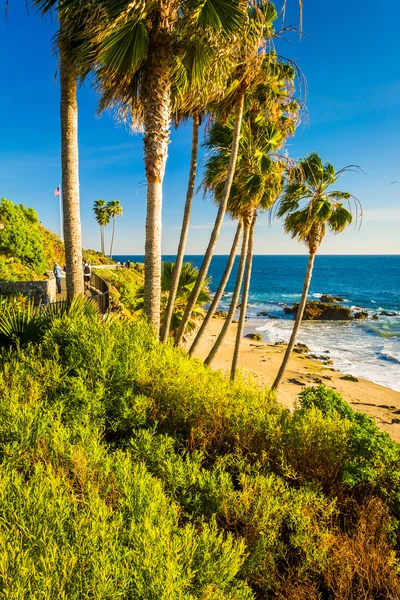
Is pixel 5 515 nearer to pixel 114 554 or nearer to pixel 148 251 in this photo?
pixel 114 554

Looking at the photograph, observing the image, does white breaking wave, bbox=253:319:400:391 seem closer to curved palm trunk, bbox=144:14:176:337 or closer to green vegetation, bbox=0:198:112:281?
curved palm trunk, bbox=144:14:176:337

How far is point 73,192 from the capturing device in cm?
816

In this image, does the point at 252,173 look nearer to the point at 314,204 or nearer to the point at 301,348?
the point at 314,204

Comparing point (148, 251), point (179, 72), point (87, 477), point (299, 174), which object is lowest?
point (87, 477)

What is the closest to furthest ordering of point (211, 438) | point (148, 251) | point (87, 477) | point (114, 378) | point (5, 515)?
point (5, 515) < point (87, 477) < point (211, 438) < point (114, 378) < point (148, 251)

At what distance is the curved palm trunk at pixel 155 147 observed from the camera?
7449 millimetres

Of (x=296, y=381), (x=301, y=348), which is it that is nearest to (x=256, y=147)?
(x=296, y=381)

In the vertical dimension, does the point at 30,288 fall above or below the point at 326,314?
above

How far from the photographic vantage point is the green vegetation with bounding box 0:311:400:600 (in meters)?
2.52

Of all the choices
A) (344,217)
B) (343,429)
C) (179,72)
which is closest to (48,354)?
(343,429)

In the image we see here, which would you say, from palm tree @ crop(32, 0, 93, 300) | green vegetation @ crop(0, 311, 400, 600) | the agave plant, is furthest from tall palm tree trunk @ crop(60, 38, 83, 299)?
green vegetation @ crop(0, 311, 400, 600)

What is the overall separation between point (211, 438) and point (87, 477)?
6.45 feet

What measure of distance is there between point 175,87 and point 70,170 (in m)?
3.58

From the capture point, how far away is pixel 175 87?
866 centimetres
